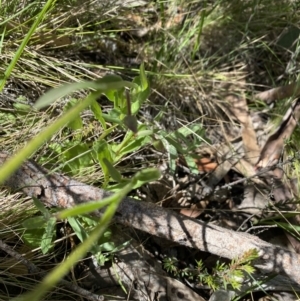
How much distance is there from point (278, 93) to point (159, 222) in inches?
36.6

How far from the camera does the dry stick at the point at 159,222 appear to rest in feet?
4.65

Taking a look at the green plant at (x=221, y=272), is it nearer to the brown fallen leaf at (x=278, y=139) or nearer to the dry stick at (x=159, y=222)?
the dry stick at (x=159, y=222)

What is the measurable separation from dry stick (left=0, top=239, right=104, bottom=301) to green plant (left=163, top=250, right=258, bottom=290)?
289 millimetres

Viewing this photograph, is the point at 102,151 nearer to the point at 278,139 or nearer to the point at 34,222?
the point at 34,222

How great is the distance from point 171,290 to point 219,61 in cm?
101

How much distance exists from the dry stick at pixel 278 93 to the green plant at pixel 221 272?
80 centimetres

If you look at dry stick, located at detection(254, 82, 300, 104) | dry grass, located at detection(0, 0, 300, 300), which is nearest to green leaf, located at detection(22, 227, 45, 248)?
→ dry grass, located at detection(0, 0, 300, 300)

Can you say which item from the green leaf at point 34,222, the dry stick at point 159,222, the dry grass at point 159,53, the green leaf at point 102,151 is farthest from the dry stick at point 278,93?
the green leaf at point 34,222

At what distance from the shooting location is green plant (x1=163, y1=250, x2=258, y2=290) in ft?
4.56

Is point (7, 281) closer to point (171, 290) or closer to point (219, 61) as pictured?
point (171, 290)

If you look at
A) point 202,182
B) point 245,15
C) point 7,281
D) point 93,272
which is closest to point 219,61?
point 245,15

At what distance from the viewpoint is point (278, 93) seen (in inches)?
82.4

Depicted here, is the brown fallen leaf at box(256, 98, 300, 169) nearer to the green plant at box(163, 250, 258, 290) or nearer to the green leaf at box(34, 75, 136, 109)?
the green plant at box(163, 250, 258, 290)

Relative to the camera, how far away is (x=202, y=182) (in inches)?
75.2
